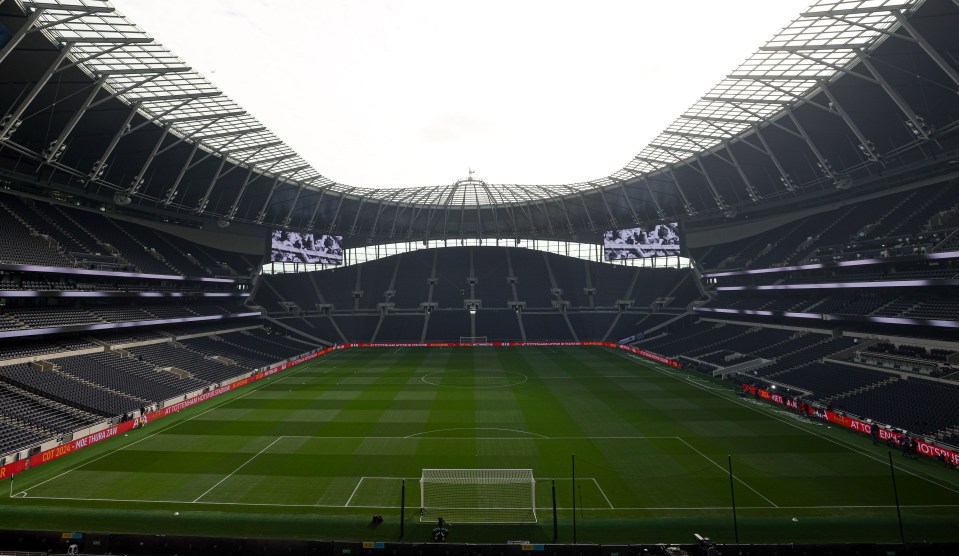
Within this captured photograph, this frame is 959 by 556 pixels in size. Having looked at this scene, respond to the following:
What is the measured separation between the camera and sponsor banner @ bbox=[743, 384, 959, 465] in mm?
21469

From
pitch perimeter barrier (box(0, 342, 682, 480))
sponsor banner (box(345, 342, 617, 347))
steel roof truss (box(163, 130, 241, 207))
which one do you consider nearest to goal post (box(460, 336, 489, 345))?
sponsor banner (box(345, 342, 617, 347))

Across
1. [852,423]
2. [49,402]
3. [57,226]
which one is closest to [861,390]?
[852,423]

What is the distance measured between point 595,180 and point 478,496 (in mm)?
52721

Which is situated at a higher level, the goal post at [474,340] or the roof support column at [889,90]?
the roof support column at [889,90]

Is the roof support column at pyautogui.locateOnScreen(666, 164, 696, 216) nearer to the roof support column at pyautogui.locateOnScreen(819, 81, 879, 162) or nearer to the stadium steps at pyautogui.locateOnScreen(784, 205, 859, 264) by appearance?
the stadium steps at pyautogui.locateOnScreen(784, 205, 859, 264)

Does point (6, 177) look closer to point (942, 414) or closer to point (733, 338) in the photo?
point (942, 414)

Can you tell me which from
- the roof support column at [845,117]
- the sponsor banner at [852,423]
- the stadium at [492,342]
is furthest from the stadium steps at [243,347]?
the roof support column at [845,117]

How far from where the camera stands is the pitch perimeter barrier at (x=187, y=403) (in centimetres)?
2175

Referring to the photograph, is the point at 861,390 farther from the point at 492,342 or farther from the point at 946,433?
the point at 492,342

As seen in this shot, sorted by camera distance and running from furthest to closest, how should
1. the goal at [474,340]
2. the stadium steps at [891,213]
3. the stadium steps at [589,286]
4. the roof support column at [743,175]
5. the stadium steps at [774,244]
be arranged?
the stadium steps at [589,286]
the goal at [474,340]
the stadium steps at [774,244]
the roof support column at [743,175]
the stadium steps at [891,213]

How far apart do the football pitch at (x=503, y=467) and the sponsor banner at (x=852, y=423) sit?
2.75 feet

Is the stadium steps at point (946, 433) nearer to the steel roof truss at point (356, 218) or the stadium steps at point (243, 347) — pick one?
the stadium steps at point (243, 347)

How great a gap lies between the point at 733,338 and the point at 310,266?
209 ft

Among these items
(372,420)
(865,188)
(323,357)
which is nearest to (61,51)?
(372,420)
